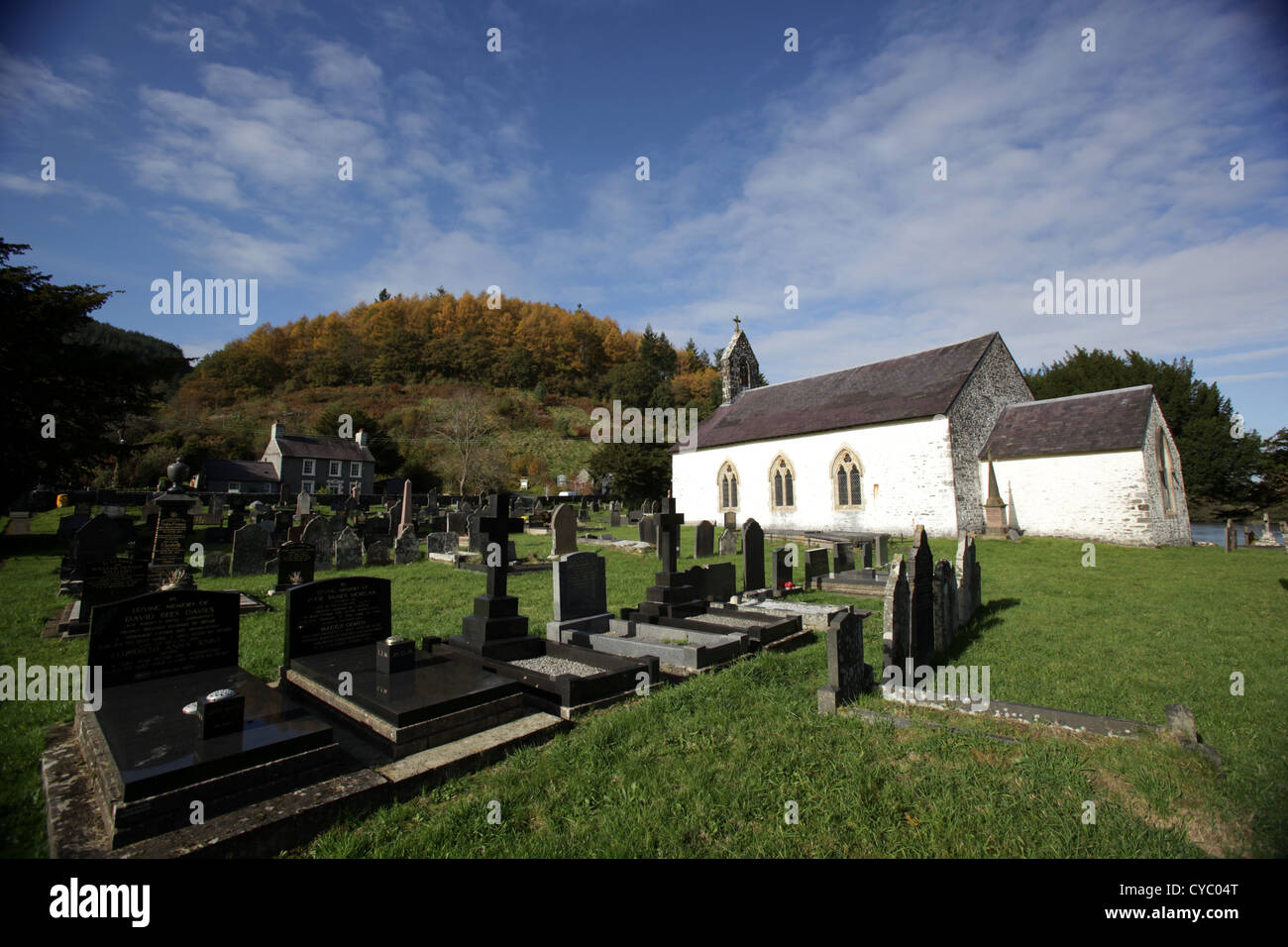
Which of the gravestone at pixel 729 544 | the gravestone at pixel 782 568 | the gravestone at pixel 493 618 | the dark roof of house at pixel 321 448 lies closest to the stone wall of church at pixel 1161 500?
the gravestone at pixel 729 544

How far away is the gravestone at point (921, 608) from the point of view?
6086mm

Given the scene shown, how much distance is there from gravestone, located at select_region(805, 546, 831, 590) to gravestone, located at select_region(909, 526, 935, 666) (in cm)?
482

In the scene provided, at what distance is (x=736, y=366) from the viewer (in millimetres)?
34094

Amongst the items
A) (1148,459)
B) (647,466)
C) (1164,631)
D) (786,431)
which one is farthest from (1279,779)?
(647,466)

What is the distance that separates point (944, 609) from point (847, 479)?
17.3m

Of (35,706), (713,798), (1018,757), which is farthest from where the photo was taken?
(35,706)

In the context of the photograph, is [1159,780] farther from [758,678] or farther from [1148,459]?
[1148,459]

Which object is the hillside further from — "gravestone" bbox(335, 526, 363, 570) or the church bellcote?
"gravestone" bbox(335, 526, 363, 570)

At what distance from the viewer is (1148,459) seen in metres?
18.8

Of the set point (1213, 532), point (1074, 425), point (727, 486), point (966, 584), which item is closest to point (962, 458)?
point (1074, 425)

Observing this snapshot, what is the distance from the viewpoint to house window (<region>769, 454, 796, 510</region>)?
2569 centimetres

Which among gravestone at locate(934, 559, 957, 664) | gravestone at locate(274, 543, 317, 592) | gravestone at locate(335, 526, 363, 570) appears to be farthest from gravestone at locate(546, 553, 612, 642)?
gravestone at locate(335, 526, 363, 570)

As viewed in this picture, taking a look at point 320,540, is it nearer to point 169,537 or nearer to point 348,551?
point 348,551
